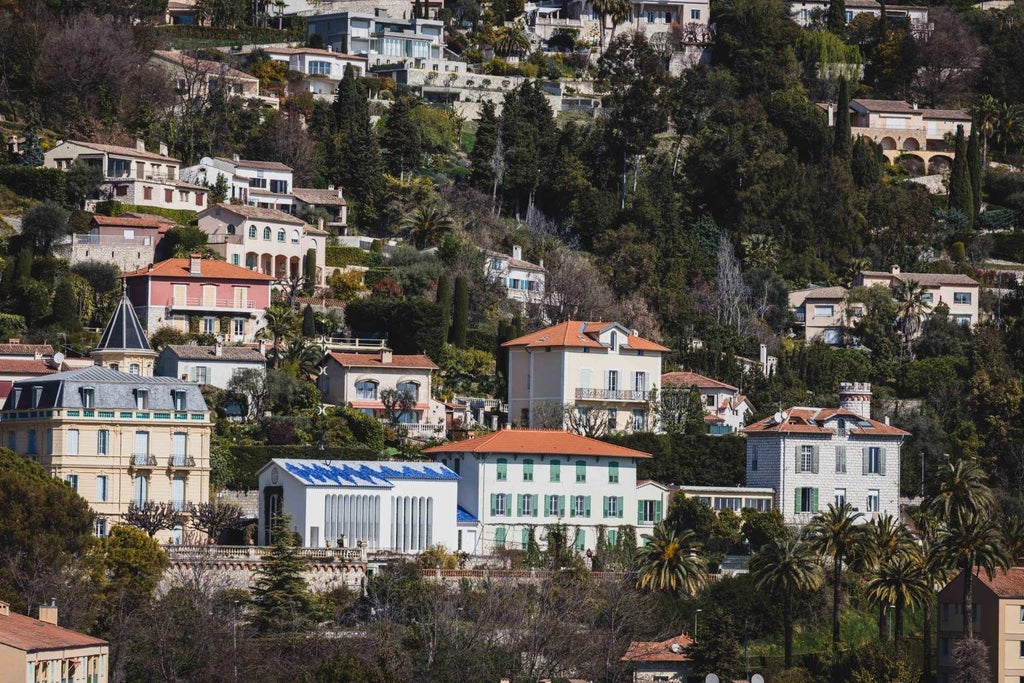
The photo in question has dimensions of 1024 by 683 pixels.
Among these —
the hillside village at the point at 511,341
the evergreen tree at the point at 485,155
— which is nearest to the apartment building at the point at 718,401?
the hillside village at the point at 511,341

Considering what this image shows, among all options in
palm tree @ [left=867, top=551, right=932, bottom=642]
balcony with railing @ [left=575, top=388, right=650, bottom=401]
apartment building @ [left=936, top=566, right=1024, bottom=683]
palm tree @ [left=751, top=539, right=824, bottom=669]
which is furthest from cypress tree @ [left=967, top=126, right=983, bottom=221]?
palm tree @ [left=751, top=539, right=824, bottom=669]

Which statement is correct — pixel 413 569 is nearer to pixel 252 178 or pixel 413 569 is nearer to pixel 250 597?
pixel 250 597

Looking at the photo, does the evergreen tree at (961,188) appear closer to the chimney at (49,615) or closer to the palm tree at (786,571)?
the palm tree at (786,571)

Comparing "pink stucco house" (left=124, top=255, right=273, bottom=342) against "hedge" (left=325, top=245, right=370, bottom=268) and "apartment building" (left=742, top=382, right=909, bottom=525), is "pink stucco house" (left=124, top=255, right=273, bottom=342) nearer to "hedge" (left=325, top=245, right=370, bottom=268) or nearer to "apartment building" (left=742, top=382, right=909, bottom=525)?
"hedge" (left=325, top=245, right=370, bottom=268)

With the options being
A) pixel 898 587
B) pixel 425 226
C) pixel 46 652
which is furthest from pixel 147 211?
pixel 46 652

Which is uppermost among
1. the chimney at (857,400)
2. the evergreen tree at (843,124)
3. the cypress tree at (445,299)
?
the evergreen tree at (843,124)

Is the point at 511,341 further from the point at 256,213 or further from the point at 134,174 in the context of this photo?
the point at 134,174
